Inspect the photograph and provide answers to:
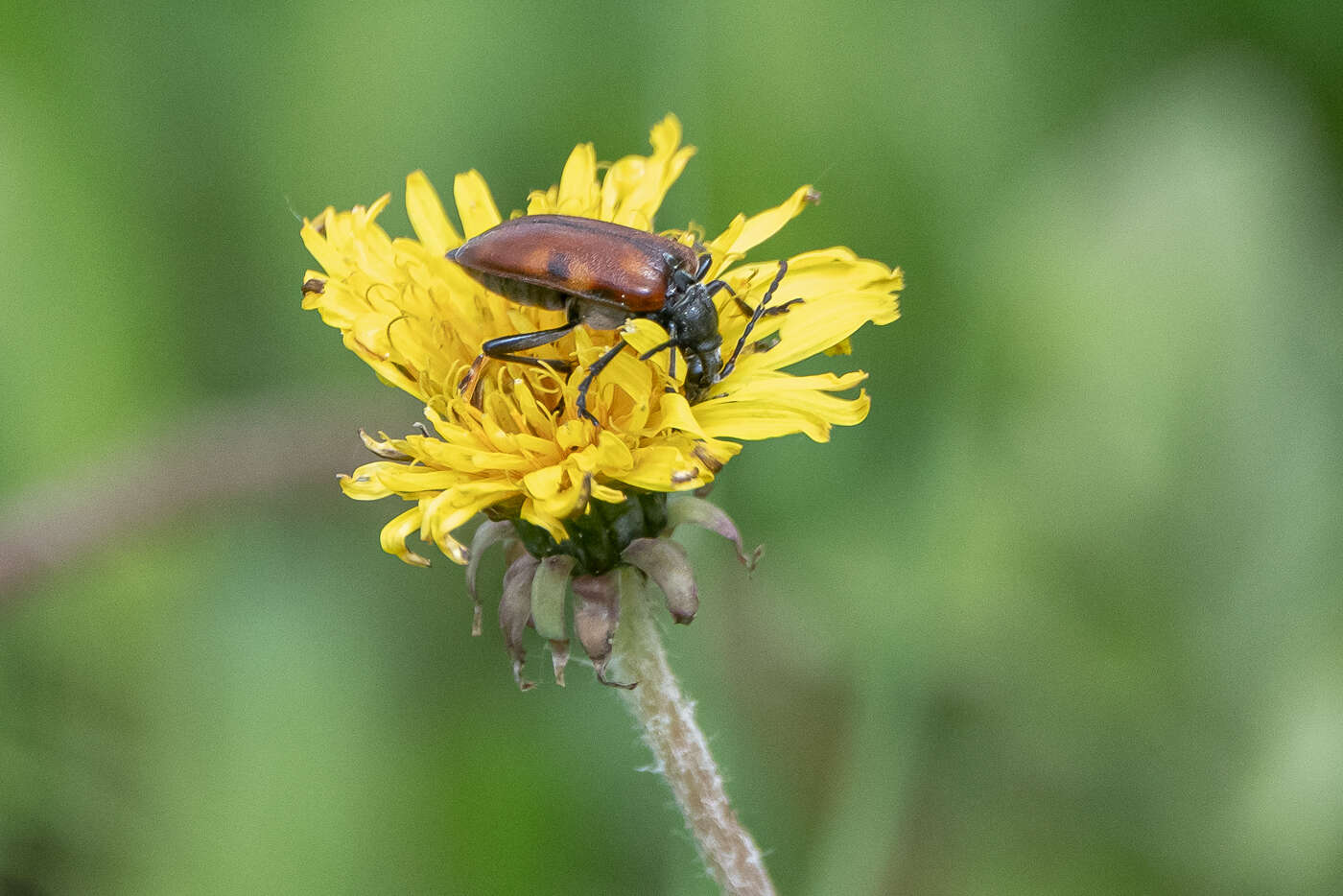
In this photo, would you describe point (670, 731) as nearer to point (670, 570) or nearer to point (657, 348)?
point (670, 570)

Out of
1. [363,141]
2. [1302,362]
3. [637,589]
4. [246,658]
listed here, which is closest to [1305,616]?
[1302,362]

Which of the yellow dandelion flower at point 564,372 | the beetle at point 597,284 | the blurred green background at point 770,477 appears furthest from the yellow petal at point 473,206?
the blurred green background at point 770,477

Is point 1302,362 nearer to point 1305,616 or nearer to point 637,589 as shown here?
point 1305,616

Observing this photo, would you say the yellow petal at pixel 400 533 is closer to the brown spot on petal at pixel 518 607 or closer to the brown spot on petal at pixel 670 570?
the brown spot on petal at pixel 518 607

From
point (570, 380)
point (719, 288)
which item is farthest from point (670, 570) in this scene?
point (719, 288)

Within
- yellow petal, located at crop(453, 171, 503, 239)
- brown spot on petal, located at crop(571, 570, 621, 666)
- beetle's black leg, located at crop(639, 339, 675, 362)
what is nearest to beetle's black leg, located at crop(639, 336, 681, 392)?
beetle's black leg, located at crop(639, 339, 675, 362)

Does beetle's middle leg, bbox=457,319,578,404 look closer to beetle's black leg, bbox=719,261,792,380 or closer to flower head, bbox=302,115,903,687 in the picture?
flower head, bbox=302,115,903,687
